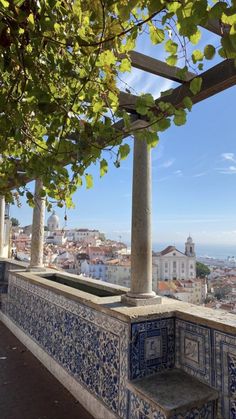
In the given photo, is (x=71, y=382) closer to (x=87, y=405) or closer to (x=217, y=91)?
(x=87, y=405)

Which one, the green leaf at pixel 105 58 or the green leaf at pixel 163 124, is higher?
the green leaf at pixel 105 58

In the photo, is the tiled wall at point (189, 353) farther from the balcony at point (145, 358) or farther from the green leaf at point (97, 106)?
the green leaf at point (97, 106)

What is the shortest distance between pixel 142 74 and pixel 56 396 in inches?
106

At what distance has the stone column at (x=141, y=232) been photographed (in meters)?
2.61

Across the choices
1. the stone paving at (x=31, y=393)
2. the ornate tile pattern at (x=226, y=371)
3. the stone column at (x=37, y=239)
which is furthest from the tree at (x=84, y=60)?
the stone column at (x=37, y=239)

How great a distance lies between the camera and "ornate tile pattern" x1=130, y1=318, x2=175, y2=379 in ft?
6.98

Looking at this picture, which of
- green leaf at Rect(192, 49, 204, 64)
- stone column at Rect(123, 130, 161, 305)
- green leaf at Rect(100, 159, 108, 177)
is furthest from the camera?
stone column at Rect(123, 130, 161, 305)

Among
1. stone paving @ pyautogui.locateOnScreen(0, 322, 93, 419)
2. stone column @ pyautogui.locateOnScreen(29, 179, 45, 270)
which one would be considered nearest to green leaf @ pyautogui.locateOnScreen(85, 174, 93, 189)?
stone paving @ pyautogui.locateOnScreen(0, 322, 93, 419)

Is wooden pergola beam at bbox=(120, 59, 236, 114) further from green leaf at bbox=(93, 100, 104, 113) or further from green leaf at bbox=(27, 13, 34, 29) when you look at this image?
green leaf at bbox=(27, 13, 34, 29)

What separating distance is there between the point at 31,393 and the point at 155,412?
142 centimetres

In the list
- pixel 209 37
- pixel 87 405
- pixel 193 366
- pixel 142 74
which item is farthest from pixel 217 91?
pixel 87 405

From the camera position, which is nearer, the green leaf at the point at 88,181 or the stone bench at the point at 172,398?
the green leaf at the point at 88,181

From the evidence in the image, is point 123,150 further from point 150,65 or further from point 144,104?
point 150,65

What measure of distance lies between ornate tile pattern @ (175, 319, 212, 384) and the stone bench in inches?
2.3
